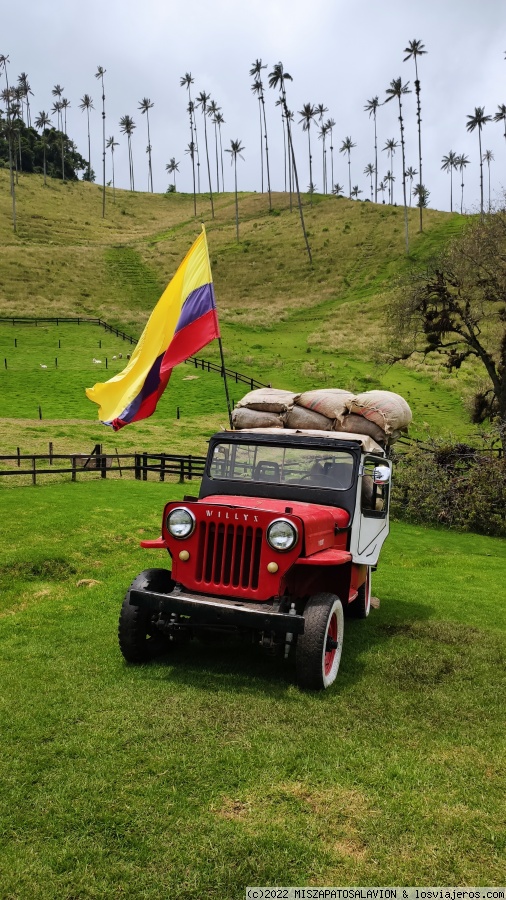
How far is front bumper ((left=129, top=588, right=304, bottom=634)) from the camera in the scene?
246 inches

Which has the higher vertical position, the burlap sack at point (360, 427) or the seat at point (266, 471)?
the burlap sack at point (360, 427)

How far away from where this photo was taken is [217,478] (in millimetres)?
8406

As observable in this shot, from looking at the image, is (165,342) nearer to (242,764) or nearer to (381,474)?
(381,474)

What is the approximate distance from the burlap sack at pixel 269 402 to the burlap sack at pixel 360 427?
3.23 feet

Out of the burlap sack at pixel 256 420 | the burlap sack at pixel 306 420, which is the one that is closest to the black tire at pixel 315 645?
the burlap sack at pixel 306 420

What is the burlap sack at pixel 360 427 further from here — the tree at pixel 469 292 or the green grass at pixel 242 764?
the tree at pixel 469 292

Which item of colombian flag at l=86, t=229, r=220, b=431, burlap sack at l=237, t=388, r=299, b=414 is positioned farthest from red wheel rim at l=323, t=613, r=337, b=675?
burlap sack at l=237, t=388, r=299, b=414

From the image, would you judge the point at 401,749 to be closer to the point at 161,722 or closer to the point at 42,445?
the point at 161,722

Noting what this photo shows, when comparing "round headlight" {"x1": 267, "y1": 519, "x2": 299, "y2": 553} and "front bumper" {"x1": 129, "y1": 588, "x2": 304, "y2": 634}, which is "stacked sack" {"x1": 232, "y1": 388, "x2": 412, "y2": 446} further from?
"front bumper" {"x1": 129, "y1": 588, "x2": 304, "y2": 634}

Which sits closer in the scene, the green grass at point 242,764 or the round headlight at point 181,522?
the green grass at point 242,764

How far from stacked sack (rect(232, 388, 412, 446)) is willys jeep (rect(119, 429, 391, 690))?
1.81m

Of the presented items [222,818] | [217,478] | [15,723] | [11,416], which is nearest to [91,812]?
[222,818]

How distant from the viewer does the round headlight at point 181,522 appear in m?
6.85

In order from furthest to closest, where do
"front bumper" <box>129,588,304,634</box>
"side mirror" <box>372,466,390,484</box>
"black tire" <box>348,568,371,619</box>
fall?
"black tire" <box>348,568,371,619</box>
"side mirror" <box>372,466,390,484</box>
"front bumper" <box>129,588,304,634</box>
